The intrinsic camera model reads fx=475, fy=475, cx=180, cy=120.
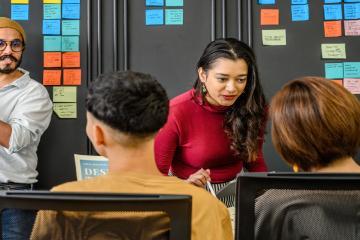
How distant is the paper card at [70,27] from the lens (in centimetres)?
280

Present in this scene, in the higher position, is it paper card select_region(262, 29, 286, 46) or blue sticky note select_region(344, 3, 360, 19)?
blue sticky note select_region(344, 3, 360, 19)

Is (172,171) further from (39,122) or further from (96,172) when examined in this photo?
(39,122)

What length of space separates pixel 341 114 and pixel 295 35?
1916mm

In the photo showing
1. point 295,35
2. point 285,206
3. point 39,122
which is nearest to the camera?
point 285,206

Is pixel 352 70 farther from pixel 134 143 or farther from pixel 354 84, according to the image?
pixel 134 143

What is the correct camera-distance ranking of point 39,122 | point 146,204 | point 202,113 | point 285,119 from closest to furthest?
1. point 146,204
2. point 285,119
3. point 202,113
4. point 39,122

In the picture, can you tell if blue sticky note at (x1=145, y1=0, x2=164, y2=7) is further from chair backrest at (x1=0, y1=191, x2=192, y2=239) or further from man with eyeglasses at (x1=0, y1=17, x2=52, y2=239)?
chair backrest at (x1=0, y1=191, x2=192, y2=239)

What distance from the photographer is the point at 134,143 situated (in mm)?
990

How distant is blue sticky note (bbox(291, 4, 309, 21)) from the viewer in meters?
2.79

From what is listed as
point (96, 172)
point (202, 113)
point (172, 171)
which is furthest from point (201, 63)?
point (96, 172)

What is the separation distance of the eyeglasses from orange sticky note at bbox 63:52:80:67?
398 mm

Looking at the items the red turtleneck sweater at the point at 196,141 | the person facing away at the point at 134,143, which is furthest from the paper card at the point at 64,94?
the person facing away at the point at 134,143

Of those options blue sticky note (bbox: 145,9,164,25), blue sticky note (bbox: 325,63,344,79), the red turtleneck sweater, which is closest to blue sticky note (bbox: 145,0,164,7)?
blue sticky note (bbox: 145,9,164,25)

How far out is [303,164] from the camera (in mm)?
1025
